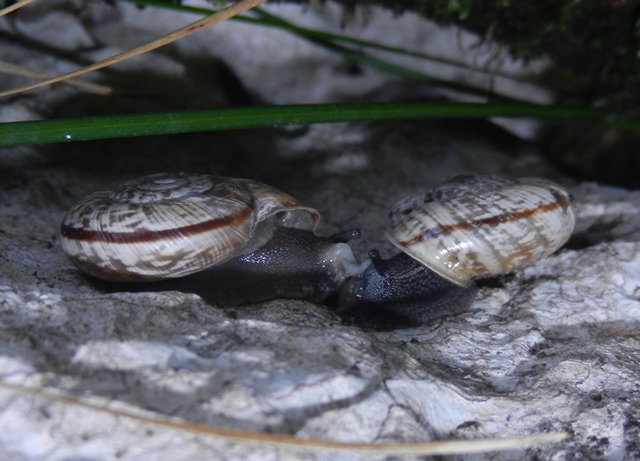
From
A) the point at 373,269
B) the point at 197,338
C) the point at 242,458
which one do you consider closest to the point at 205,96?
the point at 373,269

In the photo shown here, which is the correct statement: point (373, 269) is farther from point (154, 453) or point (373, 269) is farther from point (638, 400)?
point (154, 453)

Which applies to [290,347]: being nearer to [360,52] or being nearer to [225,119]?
[225,119]

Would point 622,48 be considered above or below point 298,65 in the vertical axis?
→ above

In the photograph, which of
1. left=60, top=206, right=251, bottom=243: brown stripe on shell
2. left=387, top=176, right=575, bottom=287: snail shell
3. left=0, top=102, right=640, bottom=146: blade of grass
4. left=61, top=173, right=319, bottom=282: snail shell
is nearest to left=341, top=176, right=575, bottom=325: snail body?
left=387, top=176, right=575, bottom=287: snail shell

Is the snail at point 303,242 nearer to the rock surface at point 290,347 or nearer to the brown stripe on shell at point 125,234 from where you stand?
the brown stripe on shell at point 125,234

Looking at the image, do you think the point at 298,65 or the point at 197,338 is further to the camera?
the point at 298,65

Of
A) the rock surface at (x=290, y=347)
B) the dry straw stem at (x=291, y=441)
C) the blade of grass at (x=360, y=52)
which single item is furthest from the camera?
the blade of grass at (x=360, y=52)

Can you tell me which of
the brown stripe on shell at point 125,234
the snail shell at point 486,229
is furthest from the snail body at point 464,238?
the brown stripe on shell at point 125,234

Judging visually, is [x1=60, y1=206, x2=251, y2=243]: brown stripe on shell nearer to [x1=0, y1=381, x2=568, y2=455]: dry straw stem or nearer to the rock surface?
the rock surface
